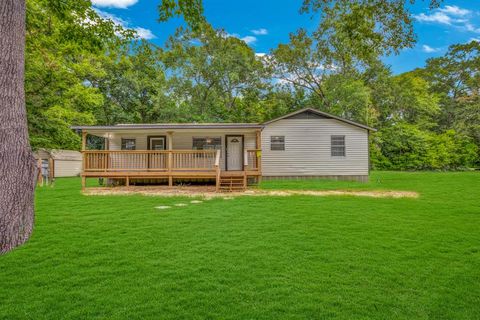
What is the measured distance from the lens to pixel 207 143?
15125mm

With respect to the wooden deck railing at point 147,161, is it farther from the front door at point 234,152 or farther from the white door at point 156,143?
the front door at point 234,152

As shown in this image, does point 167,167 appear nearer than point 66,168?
Yes

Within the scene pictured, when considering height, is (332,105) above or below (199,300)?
above

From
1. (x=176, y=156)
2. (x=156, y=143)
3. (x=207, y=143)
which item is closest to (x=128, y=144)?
(x=156, y=143)

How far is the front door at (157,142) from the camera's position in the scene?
14.9 metres

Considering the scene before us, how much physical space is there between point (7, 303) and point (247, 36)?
97.1ft

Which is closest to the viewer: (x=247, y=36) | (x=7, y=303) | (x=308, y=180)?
(x=7, y=303)

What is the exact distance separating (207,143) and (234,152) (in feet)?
4.76

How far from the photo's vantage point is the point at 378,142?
86.9 feet

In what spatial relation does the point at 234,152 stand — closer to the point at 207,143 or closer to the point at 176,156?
the point at 207,143

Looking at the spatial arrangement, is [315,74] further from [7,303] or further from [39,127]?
[7,303]

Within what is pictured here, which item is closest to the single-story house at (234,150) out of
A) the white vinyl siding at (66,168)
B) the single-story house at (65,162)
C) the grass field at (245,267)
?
the grass field at (245,267)

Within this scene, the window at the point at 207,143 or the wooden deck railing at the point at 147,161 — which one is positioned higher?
the window at the point at 207,143

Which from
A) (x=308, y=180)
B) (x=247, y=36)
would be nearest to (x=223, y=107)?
(x=247, y=36)
